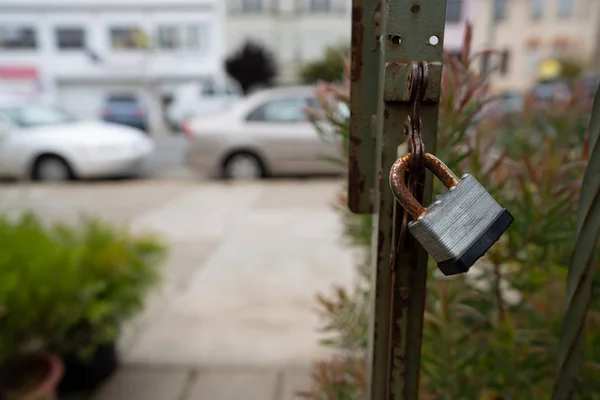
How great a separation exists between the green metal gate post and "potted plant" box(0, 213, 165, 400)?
70.8 inches

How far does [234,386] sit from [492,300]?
5.21 feet

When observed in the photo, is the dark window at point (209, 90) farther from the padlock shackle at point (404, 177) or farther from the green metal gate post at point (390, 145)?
the padlock shackle at point (404, 177)

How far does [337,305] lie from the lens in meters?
1.58

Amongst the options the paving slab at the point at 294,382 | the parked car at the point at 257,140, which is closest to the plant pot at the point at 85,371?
the paving slab at the point at 294,382

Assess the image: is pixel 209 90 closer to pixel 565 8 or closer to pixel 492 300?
pixel 492 300

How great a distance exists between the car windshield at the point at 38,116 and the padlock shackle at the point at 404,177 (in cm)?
900

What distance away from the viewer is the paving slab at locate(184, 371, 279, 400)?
96.0 inches

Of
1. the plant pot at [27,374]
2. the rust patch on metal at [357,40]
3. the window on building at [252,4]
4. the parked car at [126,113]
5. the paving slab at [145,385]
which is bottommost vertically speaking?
the parked car at [126,113]

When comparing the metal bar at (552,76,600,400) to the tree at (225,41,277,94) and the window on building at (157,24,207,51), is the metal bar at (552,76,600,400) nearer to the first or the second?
the tree at (225,41,277,94)

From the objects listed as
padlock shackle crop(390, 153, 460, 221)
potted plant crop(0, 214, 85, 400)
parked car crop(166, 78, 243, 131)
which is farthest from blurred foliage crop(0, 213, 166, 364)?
parked car crop(166, 78, 243, 131)

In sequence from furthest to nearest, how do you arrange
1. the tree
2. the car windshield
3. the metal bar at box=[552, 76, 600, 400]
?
the tree < the car windshield < the metal bar at box=[552, 76, 600, 400]

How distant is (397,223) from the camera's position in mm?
679

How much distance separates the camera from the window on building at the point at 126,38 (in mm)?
26250

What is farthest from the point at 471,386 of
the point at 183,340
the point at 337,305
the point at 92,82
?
the point at 92,82
